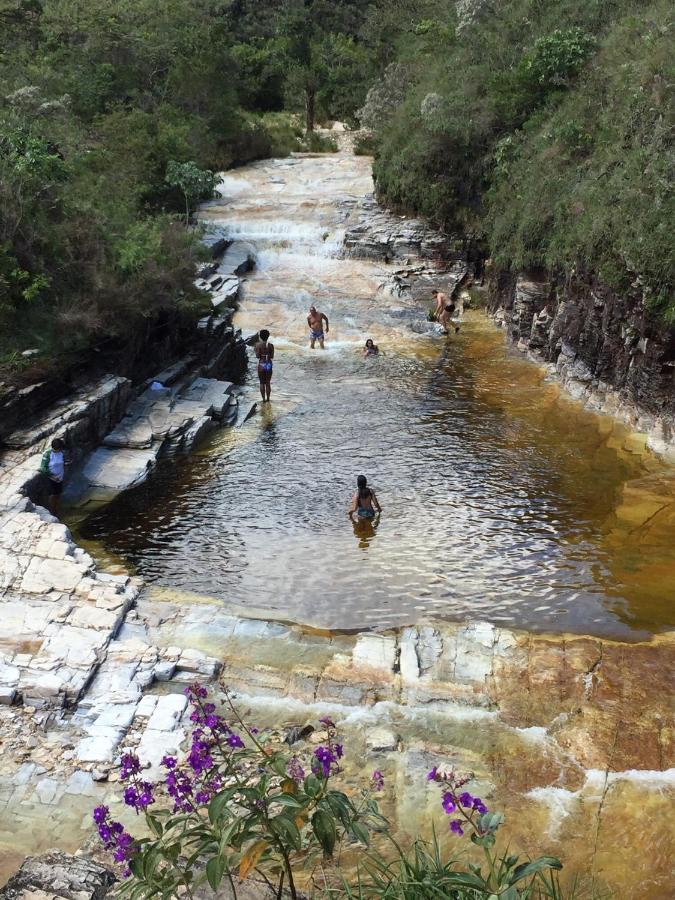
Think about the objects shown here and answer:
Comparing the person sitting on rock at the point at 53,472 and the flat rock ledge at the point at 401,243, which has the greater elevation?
the flat rock ledge at the point at 401,243

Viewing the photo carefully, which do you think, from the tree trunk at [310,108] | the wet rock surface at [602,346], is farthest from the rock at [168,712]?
the tree trunk at [310,108]

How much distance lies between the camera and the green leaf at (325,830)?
135 inches

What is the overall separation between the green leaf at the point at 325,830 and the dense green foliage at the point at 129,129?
34.6 feet

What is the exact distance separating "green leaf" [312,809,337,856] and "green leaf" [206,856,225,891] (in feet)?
1.46

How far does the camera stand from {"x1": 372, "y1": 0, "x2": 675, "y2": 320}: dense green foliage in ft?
47.8

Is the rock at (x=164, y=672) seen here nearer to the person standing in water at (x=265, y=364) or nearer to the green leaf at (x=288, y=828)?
the green leaf at (x=288, y=828)

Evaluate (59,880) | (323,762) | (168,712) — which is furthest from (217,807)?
(168,712)

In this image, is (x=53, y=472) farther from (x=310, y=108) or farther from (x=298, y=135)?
(x=310, y=108)

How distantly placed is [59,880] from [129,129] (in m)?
25.3

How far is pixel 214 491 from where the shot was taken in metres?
11.9

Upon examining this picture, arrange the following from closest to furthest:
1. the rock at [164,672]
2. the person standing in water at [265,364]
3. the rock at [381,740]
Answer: the rock at [381,740] < the rock at [164,672] < the person standing in water at [265,364]

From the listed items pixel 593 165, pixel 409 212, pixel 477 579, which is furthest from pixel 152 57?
pixel 477 579

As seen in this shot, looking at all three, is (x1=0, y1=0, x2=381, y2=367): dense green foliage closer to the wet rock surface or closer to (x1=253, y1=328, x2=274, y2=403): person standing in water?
(x1=253, y1=328, x2=274, y2=403): person standing in water

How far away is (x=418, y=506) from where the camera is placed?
11258 mm
